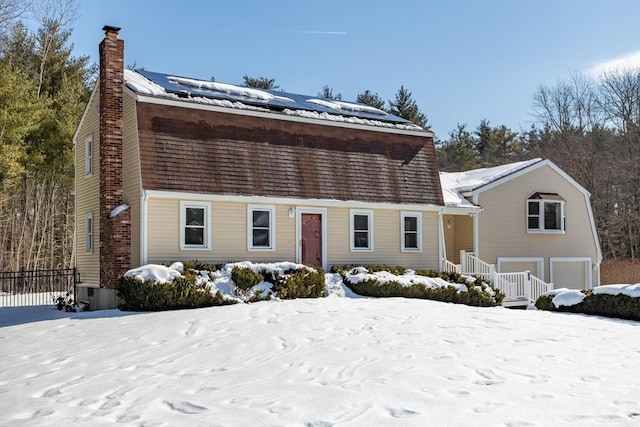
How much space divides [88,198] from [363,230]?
8748mm

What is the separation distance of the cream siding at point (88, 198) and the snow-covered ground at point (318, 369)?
14.6ft

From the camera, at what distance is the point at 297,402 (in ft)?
23.3

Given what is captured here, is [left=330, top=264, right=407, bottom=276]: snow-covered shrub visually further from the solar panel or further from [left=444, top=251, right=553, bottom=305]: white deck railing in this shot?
the solar panel

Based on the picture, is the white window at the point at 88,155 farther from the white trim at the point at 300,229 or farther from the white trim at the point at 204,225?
the white trim at the point at 300,229

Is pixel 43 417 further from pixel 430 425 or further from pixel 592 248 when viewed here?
pixel 592 248

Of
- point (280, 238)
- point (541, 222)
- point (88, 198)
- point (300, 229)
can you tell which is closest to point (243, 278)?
point (280, 238)

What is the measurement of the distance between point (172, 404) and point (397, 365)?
3.33 metres

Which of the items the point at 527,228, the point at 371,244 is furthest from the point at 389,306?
the point at 527,228

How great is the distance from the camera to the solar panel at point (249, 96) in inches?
757

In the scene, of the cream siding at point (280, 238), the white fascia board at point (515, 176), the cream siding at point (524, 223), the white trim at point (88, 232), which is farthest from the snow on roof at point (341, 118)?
the white trim at point (88, 232)

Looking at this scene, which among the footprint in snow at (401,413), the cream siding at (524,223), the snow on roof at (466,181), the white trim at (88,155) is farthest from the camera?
the cream siding at (524,223)

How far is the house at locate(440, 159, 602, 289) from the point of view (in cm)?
2398

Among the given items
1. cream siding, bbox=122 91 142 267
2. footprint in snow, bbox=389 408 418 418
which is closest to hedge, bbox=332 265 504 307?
cream siding, bbox=122 91 142 267

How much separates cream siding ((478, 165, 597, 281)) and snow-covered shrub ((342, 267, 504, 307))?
4.27 meters
